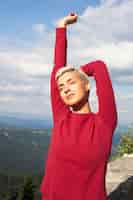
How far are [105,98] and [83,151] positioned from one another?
1.85 feet

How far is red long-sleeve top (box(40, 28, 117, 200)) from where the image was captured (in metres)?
4.36

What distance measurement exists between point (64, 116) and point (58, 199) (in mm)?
846

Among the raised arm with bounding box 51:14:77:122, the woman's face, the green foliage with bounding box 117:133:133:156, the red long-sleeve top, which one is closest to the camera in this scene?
the red long-sleeve top

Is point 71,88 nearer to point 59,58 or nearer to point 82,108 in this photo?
point 82,108

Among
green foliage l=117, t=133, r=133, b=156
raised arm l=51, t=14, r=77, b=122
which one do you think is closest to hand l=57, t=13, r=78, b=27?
raised arm l=51, t=14, r=77, b=122

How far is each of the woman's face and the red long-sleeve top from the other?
0.16 meters

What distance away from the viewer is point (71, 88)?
4605mm

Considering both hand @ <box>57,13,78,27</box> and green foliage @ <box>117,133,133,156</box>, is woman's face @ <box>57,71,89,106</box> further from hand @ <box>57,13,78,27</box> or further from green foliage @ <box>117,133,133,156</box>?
green foliage @ <box>117,133,133,156</box>

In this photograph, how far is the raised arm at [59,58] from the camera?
4754 millimetres

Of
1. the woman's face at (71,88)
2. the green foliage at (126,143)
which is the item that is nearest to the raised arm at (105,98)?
the woman's face at (71,88)

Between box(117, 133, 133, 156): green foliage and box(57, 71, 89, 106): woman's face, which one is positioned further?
box(117, 133, 133, 156): green foliage

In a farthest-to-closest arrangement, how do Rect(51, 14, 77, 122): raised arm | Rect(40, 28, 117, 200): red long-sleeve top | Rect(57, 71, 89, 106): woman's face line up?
Rect(51, 14, 77, 122): raised arm
Rect(57, 71, 89, 106): woman's face
Rect(40, 28, 117, 200): red long-sleeve top

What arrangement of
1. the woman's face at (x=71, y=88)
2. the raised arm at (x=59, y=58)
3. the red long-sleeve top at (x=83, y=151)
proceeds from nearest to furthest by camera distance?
1. the red long-sleeve top at (x=83, y=151)
2. the woman's face at (x=71, y=88)
3. the raised arm at (x=59, y=58)

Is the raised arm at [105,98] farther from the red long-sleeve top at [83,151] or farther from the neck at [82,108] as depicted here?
the neck at [82,108]
